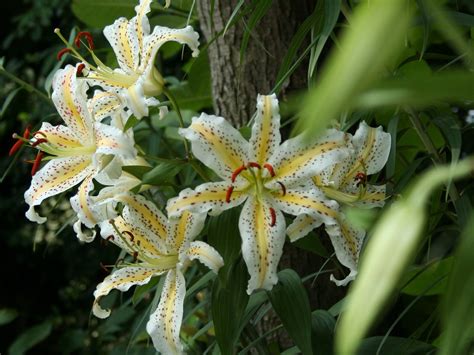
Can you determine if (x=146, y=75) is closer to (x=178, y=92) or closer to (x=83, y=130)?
(x=83, y=130)

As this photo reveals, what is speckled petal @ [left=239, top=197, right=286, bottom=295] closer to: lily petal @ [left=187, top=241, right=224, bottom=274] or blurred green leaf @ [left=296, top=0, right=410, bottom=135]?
lily petal @ [left=187, top=241, right=224, bottom=274]

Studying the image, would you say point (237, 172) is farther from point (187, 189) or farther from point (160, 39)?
point (160, 39)

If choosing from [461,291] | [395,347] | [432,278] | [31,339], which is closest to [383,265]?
[461,291]

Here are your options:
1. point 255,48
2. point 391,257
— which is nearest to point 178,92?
point 255,48

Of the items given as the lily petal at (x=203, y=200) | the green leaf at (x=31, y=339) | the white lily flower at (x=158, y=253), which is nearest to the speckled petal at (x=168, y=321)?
the white lily flower at (x=158, y=253)

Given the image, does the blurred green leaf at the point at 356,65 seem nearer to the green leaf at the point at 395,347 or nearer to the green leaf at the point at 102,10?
the green leaf at the point at 395,347

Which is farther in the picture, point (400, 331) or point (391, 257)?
point (400, 331)
